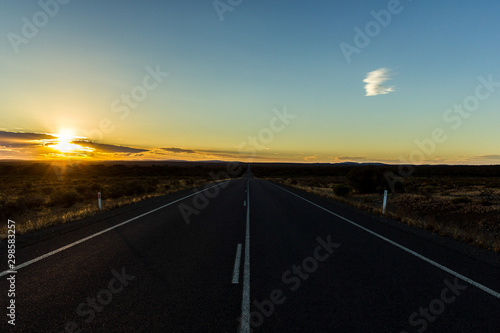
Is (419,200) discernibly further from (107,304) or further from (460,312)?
(107,304)

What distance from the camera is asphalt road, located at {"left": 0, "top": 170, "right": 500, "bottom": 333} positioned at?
3.56m

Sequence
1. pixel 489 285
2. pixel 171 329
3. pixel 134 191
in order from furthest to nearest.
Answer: pixel 134 191
pixel 489 285
pixel 171 329

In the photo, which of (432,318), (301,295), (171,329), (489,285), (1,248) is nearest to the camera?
(171,329)

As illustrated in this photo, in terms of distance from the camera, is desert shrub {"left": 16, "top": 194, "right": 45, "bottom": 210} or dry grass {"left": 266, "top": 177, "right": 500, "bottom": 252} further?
desert shrub {"left": 16, "top": 194, "right": 45, "bottom": 210}

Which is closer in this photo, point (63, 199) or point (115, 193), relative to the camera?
point (63, 199)

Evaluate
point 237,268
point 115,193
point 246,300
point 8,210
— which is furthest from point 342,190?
point 8,210

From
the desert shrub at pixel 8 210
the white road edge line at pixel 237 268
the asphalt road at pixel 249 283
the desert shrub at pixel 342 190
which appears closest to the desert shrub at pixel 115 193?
the desert shrub at pixel 8 210

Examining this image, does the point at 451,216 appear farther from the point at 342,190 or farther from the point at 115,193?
the point at 115,193

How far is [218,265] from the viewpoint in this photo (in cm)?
565

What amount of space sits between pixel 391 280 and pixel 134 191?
23.9 m

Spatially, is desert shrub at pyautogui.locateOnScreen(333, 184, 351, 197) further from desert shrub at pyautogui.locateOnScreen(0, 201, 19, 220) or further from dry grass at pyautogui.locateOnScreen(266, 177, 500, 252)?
desert shrub at pyautogui.locateOnScreen(0, 201, 19, 220)

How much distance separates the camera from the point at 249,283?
15.5ft

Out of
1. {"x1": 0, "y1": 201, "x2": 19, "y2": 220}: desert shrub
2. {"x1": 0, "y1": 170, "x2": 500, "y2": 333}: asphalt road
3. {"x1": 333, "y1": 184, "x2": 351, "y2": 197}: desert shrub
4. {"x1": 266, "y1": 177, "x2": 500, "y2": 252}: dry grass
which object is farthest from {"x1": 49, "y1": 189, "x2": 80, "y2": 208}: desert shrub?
{"x1": 333, "y1": 184, "x2": 351, "y2": 197}: desert shrub

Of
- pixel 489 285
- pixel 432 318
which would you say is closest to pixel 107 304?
pixel 432 318
